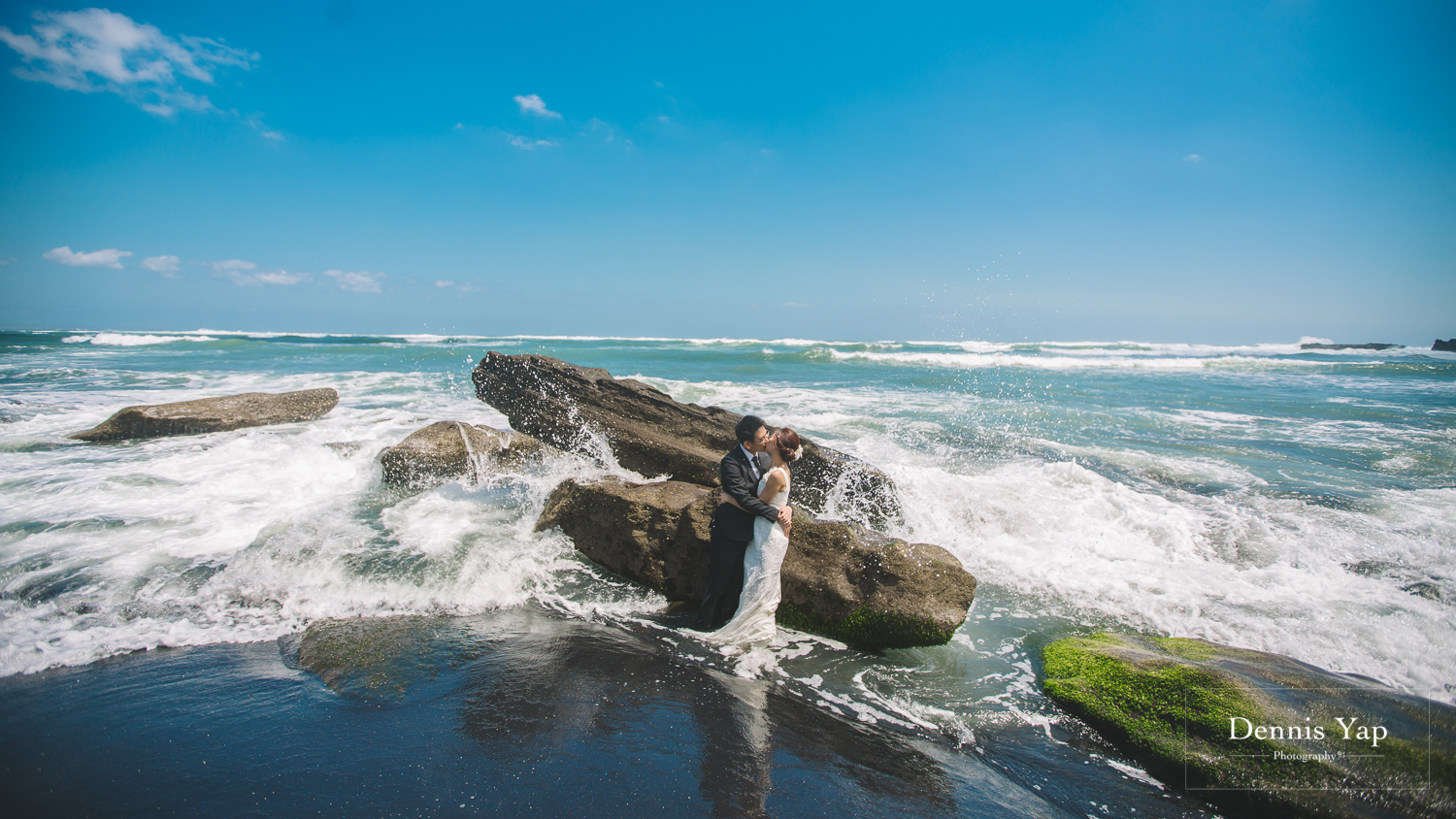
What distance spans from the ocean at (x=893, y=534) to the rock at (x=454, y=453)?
1.30 ft

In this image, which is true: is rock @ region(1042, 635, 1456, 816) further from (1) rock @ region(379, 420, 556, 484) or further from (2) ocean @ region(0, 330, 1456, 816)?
(1) rock @ region(379, 420, 556, 484)

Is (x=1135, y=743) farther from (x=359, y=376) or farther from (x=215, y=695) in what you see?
(x=359, y=376)

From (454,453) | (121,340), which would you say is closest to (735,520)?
(454,453)

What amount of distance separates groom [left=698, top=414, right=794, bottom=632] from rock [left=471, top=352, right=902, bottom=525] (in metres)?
2.76

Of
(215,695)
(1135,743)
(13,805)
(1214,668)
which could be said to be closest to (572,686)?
(215,695)

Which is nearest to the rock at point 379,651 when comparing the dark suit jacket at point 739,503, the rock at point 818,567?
the rock at point 818,567

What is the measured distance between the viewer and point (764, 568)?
201 inches

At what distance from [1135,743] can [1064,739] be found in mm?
423

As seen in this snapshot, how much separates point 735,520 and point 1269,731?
151 inches

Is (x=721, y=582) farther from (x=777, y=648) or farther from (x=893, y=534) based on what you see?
(x=893, y=534)

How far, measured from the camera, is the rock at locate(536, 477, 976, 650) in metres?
5.14

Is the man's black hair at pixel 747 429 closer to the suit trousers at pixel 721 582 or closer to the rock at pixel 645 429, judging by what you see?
the suit trousers at pixel 721 582

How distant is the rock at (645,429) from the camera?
8.17 m

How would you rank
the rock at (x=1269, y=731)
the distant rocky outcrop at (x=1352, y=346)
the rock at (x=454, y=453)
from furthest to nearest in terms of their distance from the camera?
the distant rocky outcrop at (x=1352, y=346) → the rock at (x=454, y=453) → the rock at (x=1269, y=731)
